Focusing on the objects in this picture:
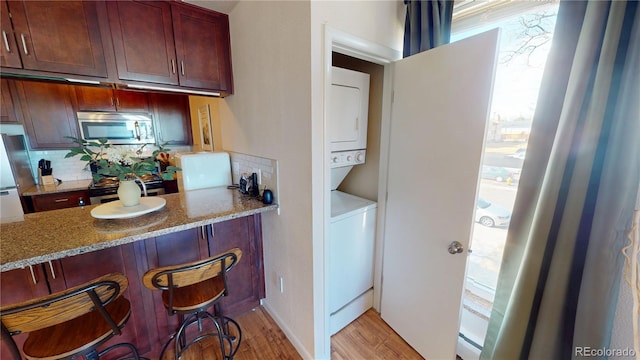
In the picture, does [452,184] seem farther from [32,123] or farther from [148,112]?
[32,123]

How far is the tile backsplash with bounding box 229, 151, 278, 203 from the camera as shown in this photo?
63.3 inches

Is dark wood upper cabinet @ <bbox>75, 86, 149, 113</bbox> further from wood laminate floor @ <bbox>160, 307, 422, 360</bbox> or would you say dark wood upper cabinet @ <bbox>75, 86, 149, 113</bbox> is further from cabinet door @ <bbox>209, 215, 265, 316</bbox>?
wood laminate floor @ <bbox>160, 307, 422, 360</bbox>

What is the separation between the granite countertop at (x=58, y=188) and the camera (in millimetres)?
2355

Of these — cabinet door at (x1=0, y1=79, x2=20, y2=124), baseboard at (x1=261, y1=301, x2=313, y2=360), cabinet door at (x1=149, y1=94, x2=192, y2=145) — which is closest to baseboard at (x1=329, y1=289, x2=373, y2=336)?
baseboard at (x1=261, y1=301, x2=313, y2=360)

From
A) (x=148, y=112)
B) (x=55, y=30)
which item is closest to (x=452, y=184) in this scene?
(x=55, y=30)

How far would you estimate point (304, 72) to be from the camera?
1.21m

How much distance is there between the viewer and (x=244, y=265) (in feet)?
6.05

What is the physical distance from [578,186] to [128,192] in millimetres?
2274

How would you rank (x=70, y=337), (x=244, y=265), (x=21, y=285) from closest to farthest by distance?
(x=70, y=337)
(x=21, y=285)
(x=244, y=265)

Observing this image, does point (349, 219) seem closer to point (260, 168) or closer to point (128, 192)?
point (260, 168)

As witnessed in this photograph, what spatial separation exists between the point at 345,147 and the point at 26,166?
344cm

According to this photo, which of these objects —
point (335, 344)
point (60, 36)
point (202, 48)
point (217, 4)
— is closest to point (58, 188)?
point (60, 36)

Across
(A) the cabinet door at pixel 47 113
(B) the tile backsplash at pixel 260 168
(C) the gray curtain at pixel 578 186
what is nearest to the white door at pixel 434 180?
(C) the gray curtain at pixel 578 186

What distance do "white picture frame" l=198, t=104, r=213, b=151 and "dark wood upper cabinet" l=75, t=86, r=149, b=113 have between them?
93cm
